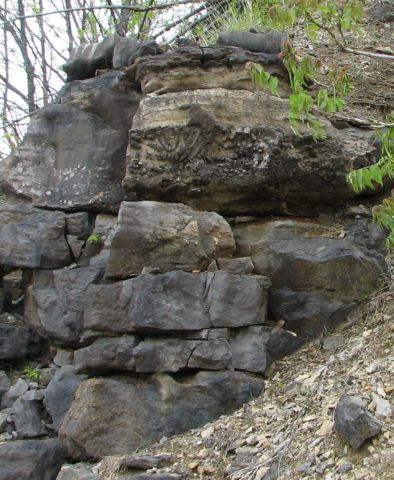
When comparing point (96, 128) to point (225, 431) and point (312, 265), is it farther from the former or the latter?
point (225, 431)

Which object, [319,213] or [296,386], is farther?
[319,213]

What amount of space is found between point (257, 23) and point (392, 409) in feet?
14.6

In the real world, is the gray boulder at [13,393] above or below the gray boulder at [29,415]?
above

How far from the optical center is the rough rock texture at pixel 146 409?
4328 millimetres

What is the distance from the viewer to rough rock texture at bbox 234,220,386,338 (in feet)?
16.0

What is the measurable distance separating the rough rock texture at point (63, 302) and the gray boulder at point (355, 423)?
2.36 m

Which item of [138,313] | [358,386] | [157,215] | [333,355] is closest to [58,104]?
[157,215]

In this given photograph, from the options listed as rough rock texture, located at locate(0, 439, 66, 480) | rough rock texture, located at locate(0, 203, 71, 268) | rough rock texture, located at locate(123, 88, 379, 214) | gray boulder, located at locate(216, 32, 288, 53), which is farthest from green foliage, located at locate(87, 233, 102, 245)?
gray boulder, located at locate(216, 32, 288, 53)

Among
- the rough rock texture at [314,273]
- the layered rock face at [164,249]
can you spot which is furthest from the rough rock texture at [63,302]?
the rough rock texture at [314,273]

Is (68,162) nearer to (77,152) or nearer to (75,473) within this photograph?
(77,152)

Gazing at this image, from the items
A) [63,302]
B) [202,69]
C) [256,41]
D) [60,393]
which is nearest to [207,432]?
[60,393]

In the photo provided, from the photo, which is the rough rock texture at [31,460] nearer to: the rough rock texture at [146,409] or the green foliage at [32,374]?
the rough rock texture at [146,409]

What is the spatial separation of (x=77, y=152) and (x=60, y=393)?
218cm

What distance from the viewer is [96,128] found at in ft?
19.7
